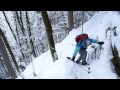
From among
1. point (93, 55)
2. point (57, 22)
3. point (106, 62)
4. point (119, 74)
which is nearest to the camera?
point (119, 74)

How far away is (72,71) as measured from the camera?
212 inches

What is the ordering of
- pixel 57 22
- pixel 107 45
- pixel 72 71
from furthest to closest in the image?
pixel 57 22 → pixel 107 45 → pixel 72 71

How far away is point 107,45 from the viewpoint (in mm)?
7789

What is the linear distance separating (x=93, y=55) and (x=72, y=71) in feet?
10.1
